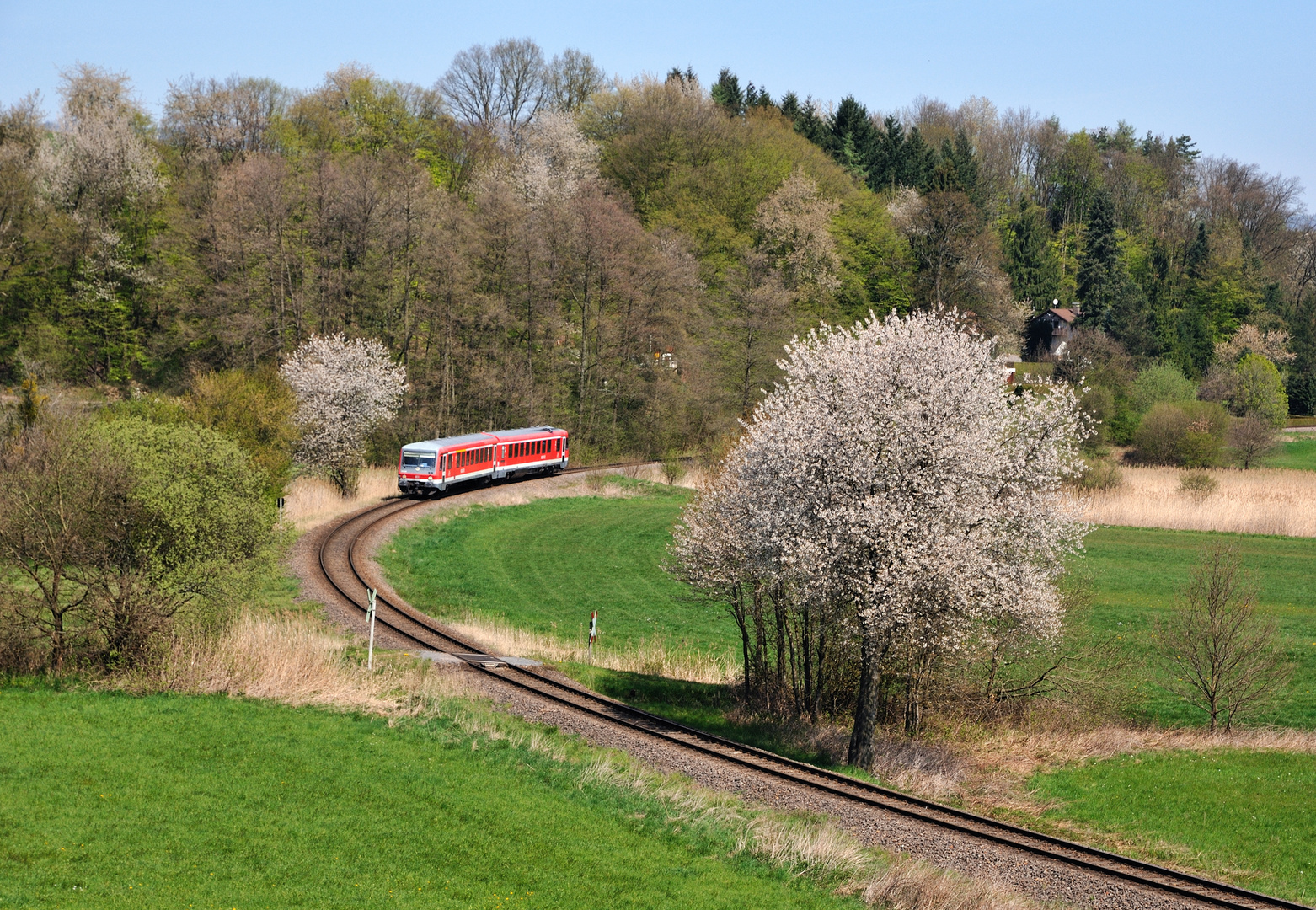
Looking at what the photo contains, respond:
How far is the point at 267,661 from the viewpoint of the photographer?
20766mm

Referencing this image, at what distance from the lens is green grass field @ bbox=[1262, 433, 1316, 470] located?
7919cm

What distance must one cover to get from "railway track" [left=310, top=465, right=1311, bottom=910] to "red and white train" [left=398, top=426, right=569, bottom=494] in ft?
53.7

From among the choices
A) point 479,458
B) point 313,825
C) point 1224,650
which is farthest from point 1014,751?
point 479,458

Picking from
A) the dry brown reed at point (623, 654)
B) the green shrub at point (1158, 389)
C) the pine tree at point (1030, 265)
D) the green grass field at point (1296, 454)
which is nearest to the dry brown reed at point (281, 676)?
the dry brown reed at point (623, 654)

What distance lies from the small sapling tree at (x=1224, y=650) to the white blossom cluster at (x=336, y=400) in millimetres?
34270

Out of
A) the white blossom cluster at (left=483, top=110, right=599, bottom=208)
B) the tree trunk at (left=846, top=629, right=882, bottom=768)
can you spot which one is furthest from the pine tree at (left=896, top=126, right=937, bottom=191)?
the tree trunk at (left=846, top=629, right=882, bottom=768)

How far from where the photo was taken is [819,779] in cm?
1806

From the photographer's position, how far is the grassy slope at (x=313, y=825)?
1195 centimetres

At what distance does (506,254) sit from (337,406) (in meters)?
18.9

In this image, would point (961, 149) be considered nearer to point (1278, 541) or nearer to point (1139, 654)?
point (1278, 541)

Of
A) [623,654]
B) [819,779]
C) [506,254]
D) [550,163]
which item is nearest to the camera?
[819,779]

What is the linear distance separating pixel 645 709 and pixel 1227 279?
96.1 metres

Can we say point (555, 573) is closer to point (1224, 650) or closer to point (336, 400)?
point (336, 400)

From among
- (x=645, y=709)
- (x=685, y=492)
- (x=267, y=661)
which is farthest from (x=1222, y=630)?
(x=685, y=492)
